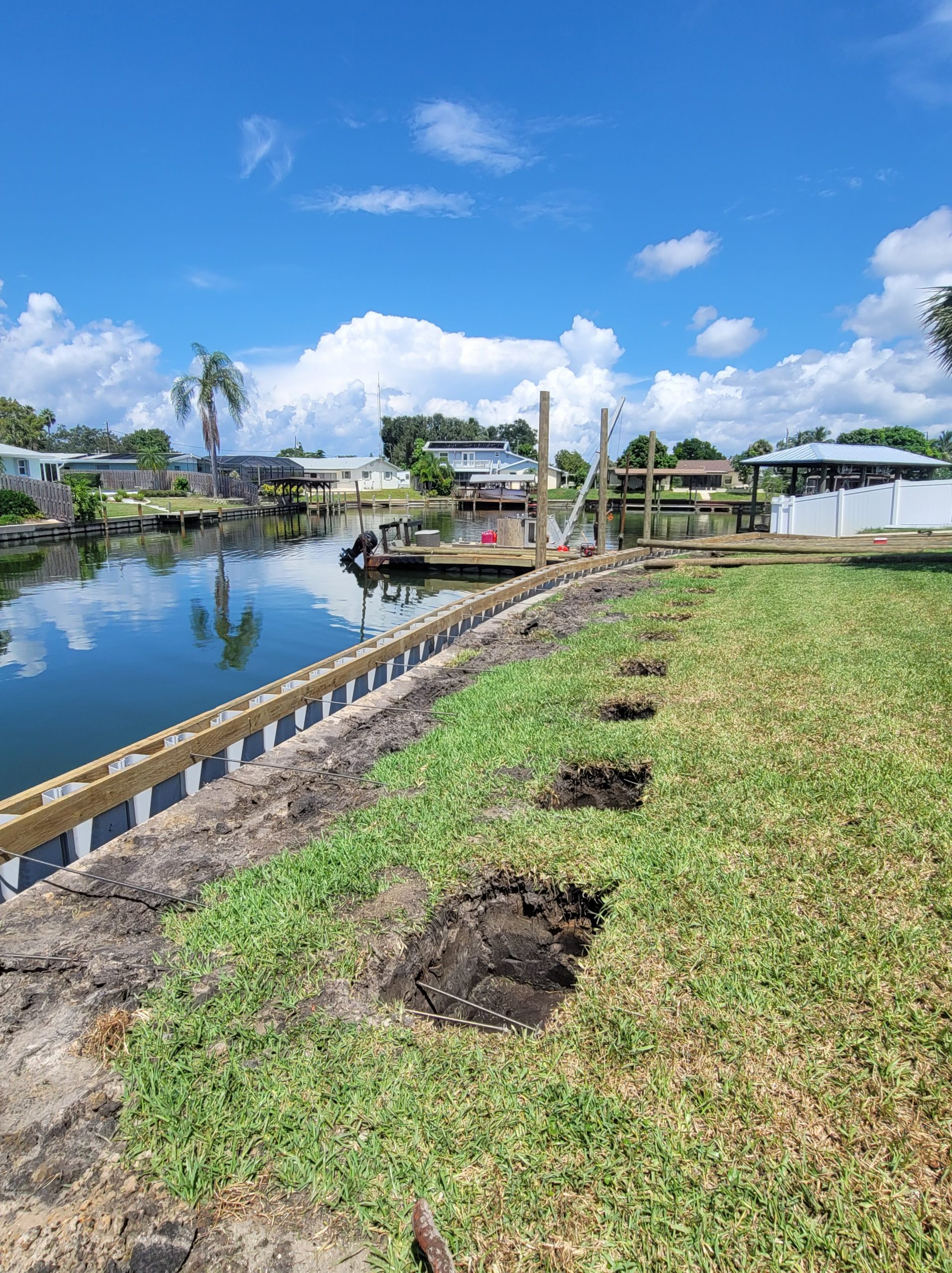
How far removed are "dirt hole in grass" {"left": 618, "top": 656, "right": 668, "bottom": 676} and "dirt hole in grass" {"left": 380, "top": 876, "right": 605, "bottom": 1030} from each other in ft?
12.7

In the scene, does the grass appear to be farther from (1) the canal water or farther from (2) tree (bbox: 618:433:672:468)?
(2) tree (bbox: 618:433:672:468)

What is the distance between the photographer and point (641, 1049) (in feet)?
7.99

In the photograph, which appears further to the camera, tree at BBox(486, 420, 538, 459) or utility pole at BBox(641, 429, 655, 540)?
tree at BBox(486, 420, 538, 459)

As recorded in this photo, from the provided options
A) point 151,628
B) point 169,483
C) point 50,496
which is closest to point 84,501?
point 50,496

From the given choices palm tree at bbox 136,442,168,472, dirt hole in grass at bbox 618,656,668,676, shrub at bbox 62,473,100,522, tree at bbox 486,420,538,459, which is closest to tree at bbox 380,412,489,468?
tree at bbox 486,420,538,459

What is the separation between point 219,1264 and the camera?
1.87m

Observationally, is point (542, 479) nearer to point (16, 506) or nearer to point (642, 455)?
point (16, 506)

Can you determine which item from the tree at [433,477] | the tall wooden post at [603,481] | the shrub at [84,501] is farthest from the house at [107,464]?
the tall wooden post at [603,481]

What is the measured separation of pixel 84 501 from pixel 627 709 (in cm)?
4035

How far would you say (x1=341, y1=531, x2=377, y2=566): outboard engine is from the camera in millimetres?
27344

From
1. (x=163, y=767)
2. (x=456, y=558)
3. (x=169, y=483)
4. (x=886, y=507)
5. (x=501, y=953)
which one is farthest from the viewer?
(x=169, y=483)

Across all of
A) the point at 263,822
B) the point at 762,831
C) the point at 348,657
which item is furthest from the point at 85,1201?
the point at 348,657

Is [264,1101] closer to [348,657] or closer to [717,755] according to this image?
[717,755]

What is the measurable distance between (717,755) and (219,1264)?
370 cm
